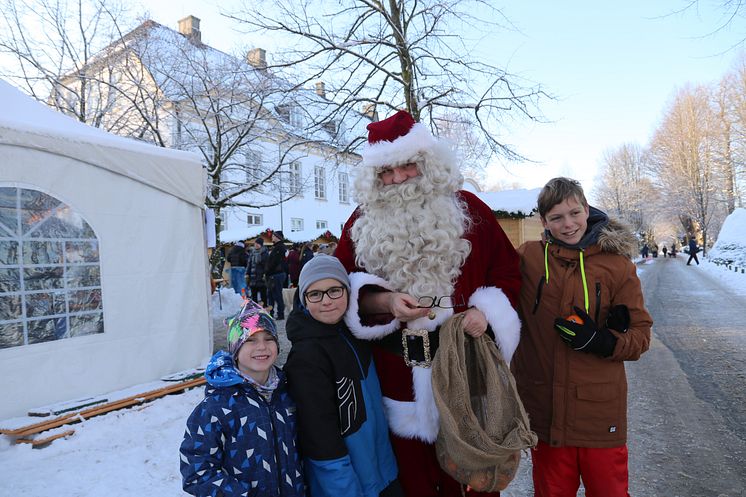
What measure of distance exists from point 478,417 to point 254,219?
74.0 ft

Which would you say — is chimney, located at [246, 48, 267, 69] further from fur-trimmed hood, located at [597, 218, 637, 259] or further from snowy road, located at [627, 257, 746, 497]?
fur-trimmed hood, located at [597, 218, 637, 259]

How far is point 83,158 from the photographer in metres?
4.43

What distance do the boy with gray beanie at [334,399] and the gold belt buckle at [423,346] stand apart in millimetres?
171

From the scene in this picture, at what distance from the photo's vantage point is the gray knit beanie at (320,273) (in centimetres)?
181

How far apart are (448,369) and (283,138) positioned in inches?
401

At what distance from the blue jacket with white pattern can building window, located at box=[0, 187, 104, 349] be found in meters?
3.59

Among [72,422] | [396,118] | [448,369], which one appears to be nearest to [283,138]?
[72,422]

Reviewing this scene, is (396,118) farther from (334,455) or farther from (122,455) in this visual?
(122,455)

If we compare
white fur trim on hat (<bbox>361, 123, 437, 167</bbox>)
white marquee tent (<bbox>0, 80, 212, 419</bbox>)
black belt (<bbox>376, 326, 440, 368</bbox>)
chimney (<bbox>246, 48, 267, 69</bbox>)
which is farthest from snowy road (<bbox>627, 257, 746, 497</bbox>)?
chimney (<bbox>246, 48, 267, 69</bbox>)

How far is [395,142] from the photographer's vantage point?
6.55ft

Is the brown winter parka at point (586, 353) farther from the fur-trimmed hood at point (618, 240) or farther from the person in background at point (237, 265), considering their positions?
the person in background at point (237, 265)

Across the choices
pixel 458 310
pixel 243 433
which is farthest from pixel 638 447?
pixel 243 433

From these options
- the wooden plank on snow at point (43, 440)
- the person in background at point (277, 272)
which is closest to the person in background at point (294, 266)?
the person in background at point (277, 272)

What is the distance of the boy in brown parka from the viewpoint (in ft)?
6.11
